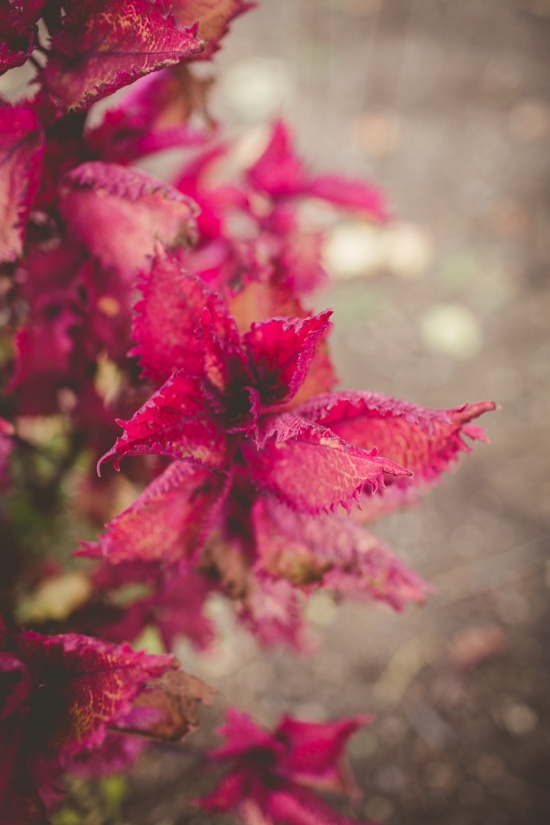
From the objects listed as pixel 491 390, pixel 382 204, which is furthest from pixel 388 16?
pixel 382 204

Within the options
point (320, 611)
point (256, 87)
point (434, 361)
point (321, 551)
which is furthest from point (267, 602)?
point (256, 87)

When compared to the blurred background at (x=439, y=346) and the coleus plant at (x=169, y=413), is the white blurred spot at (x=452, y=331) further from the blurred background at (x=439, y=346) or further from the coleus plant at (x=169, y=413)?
the coleus plant at (x=169, y=413)

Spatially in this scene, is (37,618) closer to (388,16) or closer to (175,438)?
(175,438)

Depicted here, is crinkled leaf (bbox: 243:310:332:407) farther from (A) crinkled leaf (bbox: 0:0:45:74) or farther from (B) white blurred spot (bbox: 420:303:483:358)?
(B) white blurred spot (bbox: 420:303:483:358)

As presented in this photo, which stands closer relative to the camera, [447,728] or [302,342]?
[302,342]

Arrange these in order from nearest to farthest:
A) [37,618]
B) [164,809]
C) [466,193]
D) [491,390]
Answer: [37,618] → [164,809] → [491,390] → [466,193]

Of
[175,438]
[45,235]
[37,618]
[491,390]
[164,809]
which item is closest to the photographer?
[175,438]

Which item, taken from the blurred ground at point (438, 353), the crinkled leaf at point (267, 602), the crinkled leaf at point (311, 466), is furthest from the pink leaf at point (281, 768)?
the blurred ground at point (438, 353)

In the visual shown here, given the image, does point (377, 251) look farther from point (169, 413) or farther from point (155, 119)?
point (169, 413)
